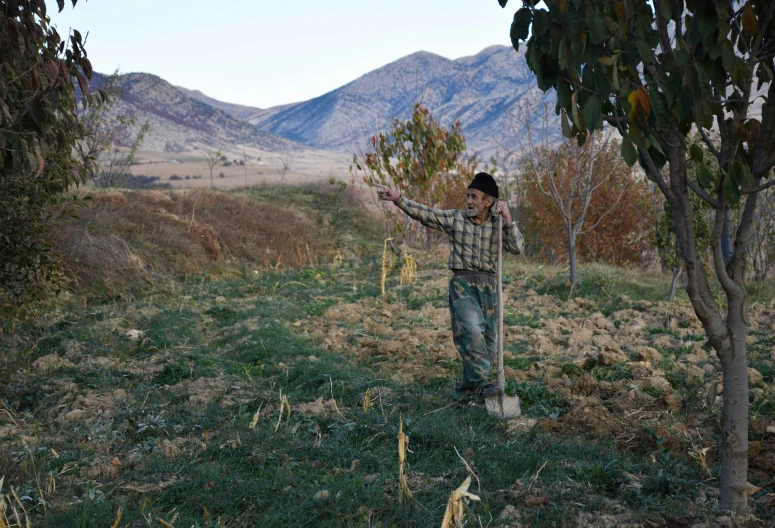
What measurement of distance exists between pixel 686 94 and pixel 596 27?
432 millimetres

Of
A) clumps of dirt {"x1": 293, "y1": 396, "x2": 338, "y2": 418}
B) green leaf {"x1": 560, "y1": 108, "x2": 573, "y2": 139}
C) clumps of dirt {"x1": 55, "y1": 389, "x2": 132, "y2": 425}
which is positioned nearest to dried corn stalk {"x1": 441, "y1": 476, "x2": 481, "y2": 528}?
green leaf {"x1": 560, "y1": 108, "x2": 573, "y2": 139}

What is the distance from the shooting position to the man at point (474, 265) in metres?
A: 5.41

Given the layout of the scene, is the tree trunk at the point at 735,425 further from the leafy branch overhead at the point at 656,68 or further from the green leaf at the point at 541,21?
the green leaf at the point at 541,21

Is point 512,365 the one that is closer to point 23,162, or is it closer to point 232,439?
point 232,439

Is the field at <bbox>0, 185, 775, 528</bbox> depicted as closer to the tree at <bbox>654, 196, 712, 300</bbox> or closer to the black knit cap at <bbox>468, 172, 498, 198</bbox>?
the tree at <bbox>654, 196, 712, 300</bbox>

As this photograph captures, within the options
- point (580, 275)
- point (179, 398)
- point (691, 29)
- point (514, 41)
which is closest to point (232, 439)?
point (179, 398)

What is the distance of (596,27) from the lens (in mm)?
2711

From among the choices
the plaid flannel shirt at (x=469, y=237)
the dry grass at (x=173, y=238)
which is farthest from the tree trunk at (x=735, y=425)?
the dry grass at (x=173, y=238)

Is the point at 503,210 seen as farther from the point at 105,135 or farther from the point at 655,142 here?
the point at 105,135

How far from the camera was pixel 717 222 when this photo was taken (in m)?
3.12

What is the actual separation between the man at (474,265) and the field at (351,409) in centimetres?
35

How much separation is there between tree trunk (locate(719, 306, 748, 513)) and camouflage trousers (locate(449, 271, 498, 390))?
217cm

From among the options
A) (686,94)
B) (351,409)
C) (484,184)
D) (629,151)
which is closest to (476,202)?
(484,184)

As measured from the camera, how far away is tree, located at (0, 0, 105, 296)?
3627 mm
